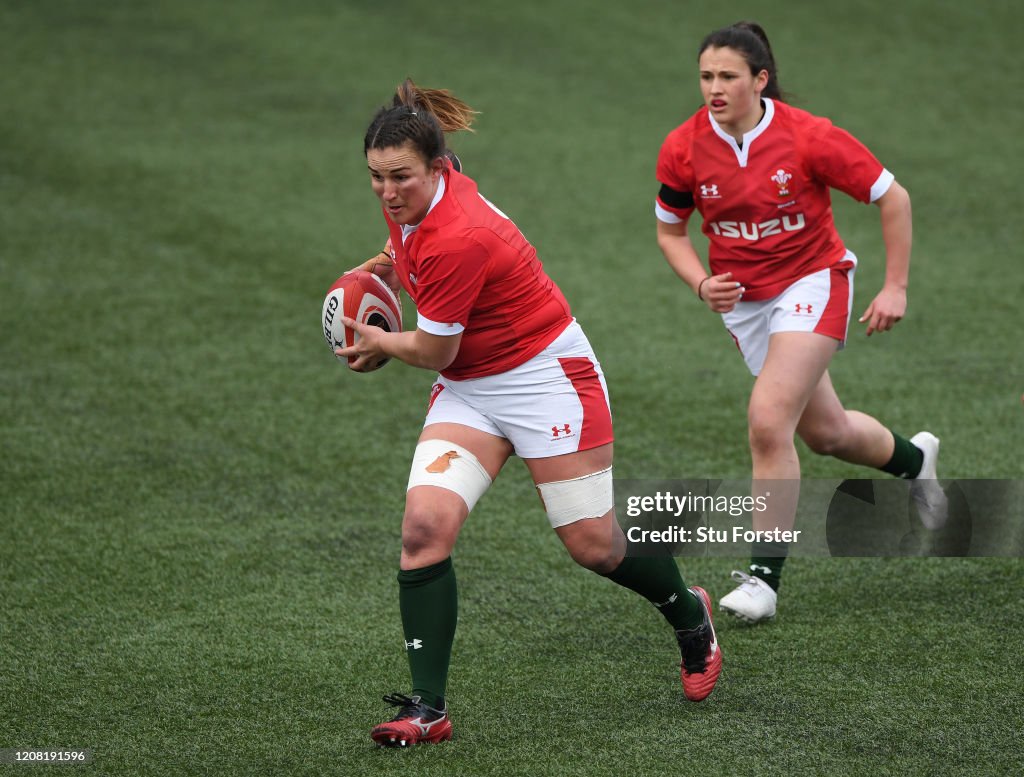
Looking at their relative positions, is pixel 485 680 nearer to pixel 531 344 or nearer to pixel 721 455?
pixel 531 344

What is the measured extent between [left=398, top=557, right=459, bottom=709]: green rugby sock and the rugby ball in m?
0.61

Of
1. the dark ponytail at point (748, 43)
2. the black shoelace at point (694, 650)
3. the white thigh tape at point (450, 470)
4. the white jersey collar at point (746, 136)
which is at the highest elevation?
the dark ponytail at point (748, 43)

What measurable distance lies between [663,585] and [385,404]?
3091 mm

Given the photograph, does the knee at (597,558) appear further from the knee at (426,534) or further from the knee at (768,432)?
the knee at (768,432)

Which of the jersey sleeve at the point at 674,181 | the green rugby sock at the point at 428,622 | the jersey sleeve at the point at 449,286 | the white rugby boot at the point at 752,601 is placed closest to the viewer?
the jersey sleeve at the point at 449,286

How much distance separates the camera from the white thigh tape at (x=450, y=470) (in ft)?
12.2

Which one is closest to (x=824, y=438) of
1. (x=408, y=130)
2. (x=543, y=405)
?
(x=543, y=405)

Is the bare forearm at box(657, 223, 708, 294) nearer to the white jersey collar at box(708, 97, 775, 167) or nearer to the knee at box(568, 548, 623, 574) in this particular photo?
the white jersey collar at box(708, 97, 775, 167)

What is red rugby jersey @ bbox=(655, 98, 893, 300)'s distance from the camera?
14.9 feet

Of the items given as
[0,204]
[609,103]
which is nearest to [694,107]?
[609,103]

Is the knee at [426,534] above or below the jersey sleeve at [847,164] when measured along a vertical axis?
below

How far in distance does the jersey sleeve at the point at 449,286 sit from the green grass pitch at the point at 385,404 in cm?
113

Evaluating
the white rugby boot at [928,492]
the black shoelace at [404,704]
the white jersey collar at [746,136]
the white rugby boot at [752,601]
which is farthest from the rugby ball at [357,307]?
the white rugby boot at [928,492]

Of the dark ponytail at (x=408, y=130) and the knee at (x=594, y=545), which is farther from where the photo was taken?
the knee at (x=594, y=545)
